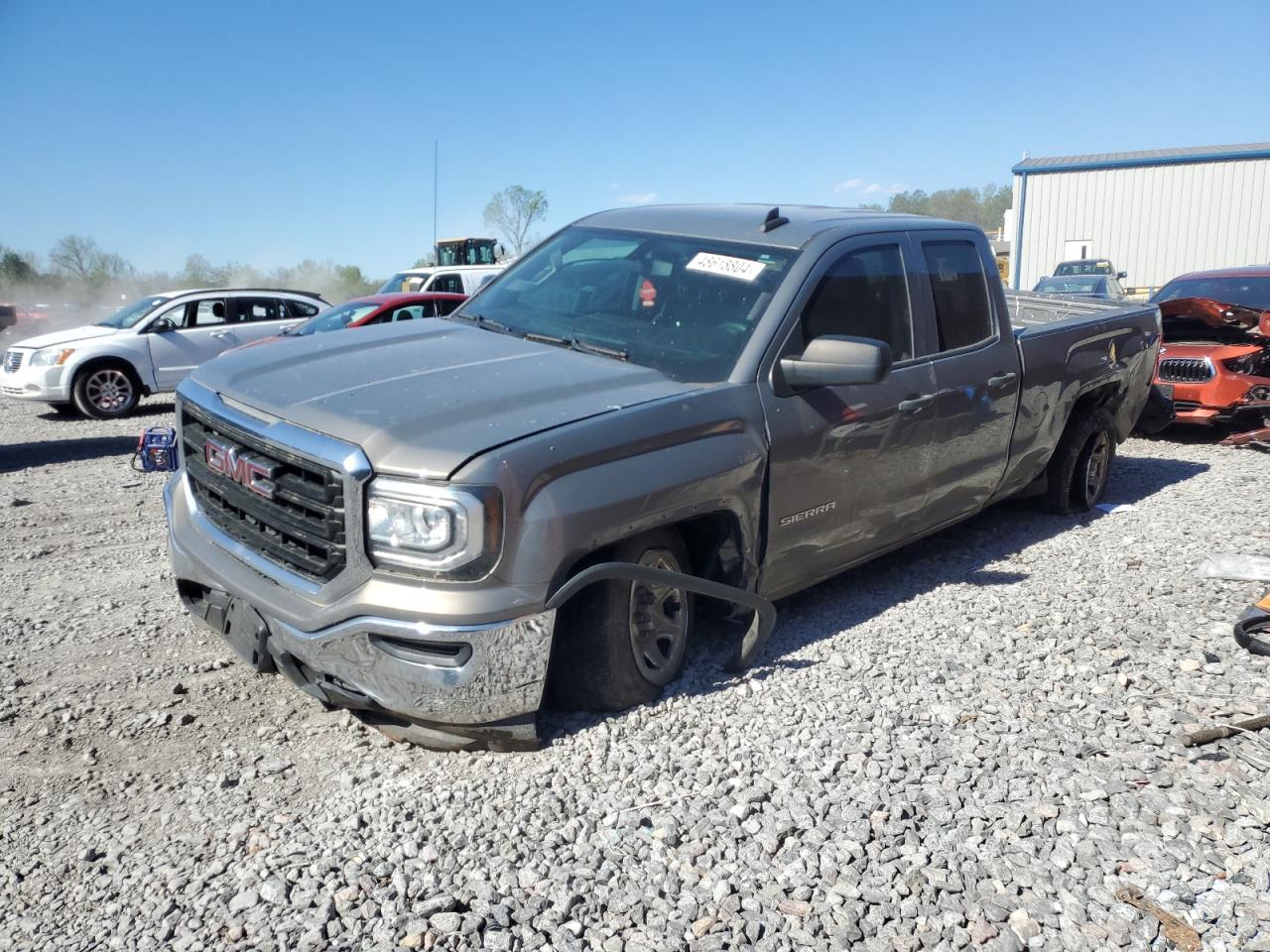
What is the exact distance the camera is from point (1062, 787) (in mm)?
3359

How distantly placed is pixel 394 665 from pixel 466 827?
0.53 meters

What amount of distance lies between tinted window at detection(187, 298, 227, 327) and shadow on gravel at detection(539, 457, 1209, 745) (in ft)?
35.8

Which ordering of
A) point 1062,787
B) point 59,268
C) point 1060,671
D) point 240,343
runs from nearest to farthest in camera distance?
1. point 1062,787
2. point 1060,671
3. point 240,343
4. point 59,268

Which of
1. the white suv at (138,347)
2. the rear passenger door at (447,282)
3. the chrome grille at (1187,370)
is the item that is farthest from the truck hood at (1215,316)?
the rear passenger door at (447,282)

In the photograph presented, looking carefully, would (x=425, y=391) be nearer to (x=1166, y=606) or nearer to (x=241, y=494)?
(x=241, y=494)

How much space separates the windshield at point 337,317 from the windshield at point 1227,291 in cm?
900

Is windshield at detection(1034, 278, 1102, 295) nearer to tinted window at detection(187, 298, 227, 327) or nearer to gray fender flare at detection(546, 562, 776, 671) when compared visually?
tinted window at detection(187, 298, 227, 327)

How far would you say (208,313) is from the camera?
13875mm

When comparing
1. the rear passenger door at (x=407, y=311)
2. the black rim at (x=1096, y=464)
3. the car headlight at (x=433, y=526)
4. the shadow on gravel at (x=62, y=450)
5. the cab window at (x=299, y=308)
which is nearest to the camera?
the car headlight at (x=433, y=526)

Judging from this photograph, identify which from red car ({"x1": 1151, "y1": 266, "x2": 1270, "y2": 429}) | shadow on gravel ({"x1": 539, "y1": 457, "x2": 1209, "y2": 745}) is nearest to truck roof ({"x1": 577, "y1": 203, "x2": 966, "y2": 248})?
shadow on gravel ({"x1": 539, "y1": 457, "x2": 1209, "y2": 745})

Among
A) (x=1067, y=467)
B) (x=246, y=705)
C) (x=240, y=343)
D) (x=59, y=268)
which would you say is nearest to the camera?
(x=246, y=705)

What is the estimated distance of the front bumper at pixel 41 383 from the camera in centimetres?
1227

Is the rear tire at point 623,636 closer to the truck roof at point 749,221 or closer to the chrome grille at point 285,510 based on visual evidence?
the chrome grille at point 285,510

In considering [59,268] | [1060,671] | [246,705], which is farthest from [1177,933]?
[59,268]
